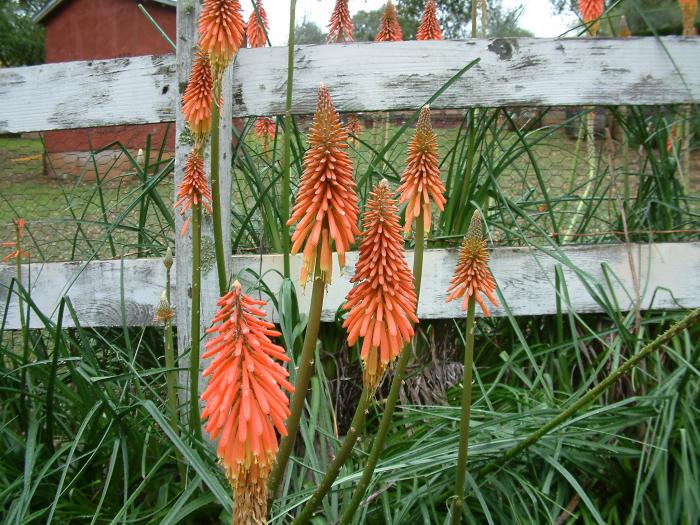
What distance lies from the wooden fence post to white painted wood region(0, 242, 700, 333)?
142mm

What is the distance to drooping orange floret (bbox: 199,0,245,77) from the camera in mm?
1581

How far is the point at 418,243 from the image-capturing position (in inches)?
50.5

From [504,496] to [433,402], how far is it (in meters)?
0.57

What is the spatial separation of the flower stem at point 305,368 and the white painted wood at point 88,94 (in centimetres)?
149

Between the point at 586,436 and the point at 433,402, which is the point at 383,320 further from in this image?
the point at 433,402

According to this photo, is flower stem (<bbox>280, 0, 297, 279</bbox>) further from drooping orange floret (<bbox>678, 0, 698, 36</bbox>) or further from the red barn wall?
the red barn wall

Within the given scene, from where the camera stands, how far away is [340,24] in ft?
9.61

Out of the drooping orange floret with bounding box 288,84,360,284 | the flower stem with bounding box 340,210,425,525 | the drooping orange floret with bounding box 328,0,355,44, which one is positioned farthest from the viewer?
the drooping orange floret with bounding box 328,0,355,44

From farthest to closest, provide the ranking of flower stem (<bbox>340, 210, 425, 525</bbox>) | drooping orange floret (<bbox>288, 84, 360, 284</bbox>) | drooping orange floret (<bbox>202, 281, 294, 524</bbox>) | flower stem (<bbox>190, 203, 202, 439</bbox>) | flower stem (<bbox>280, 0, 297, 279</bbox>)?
flower stem (<bbox>280, 0, 297, 279</bbox>)
flower stem (<bbox>190, 203, 202, 439</bbox>)
flower stem (<bbox>340, 210, 425, 525</bbox>)
drooping orange floret (<bbox>288, 84, 360, 284</bbox>)
drooping orange floret (<bbox>202, 281, 294, 524</bbox>)

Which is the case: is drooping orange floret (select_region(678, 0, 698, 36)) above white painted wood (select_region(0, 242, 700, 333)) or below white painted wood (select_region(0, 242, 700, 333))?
above

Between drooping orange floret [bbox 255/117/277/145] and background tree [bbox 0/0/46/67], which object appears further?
background tree [bbox 0/0/46/67]

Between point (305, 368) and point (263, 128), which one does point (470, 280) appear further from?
point (263, 128)

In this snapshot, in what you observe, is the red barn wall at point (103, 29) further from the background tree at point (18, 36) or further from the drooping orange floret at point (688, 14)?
the drooping orange floret at point (688, 14)

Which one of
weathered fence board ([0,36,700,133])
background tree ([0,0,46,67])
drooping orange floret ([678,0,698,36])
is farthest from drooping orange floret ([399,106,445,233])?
background tree ([0,0,46,67])
